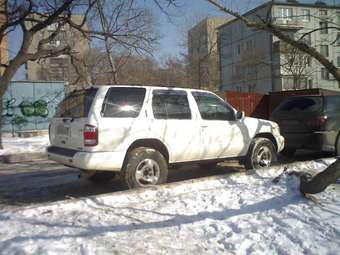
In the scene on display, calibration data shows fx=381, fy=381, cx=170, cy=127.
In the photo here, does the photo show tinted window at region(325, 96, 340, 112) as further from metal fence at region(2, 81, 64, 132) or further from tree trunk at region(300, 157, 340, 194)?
metal fence at region(2, 81, 64, 132)

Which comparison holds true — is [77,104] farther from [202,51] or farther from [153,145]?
[202,51]

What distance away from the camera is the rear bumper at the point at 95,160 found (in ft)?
18.6

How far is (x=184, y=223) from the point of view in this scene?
446cm

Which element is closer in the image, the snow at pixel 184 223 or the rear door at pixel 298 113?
the snow at pixel 184 223

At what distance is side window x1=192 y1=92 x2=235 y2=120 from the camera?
7.05m

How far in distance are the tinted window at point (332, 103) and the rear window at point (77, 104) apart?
5.69 meters

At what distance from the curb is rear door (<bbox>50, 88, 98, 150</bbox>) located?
631cm

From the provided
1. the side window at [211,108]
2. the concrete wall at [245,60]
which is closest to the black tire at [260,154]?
the side window at [211,108]

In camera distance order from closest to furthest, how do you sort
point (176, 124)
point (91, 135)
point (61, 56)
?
point (91, 135) < point (176, 124) < point (61, 56)

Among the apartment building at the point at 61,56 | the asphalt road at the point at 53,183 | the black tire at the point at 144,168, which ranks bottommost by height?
the asphalt road at the point at 53,183

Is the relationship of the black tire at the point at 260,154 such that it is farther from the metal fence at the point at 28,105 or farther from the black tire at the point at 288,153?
the metal fence at the point at 28,105

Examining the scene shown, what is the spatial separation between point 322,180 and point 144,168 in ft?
8.80

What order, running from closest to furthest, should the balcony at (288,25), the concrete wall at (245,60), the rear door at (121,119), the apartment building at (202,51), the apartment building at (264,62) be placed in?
the rear door at (121,119) < the balcony at (288,25) < the apartment building at (202,51) < the apartment building at (264,62) < the concrete wall at (245,60)

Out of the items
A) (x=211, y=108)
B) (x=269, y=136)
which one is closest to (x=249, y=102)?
(x=269, y=136)
